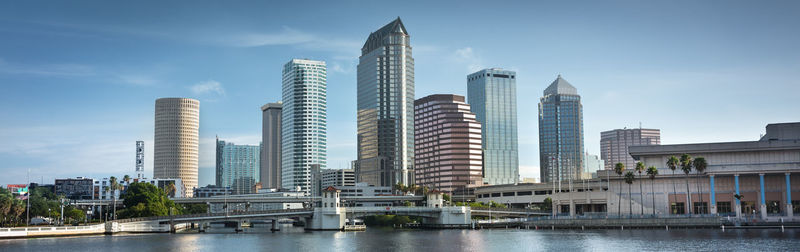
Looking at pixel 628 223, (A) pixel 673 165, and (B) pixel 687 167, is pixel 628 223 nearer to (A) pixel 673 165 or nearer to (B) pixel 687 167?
(A) pixel 673 165

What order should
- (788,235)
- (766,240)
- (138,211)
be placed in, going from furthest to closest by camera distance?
(138,211) < (788,235) < (766,240)

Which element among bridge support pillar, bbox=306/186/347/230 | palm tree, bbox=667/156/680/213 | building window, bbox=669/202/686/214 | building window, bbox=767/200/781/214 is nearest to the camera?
palm tree, bbox=667/156/680/213

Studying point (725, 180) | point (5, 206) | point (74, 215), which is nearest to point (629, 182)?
point (725, 180)

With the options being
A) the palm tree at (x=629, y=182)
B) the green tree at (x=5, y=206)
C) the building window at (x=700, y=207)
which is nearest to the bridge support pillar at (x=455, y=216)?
the palm tree at (x=629, y=182)

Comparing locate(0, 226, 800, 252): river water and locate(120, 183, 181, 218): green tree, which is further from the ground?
locate(120, 183, 181, 218): green tree

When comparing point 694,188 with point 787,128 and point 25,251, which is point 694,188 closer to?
point 787,128

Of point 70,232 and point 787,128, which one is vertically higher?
point 787,128

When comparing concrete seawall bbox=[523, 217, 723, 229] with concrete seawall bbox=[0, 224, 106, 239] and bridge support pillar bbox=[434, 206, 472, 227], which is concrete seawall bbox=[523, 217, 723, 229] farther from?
concrete seawall bbox=[0, 224, 106, 239]

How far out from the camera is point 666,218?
536ft

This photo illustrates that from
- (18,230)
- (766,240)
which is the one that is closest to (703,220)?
(766,240)

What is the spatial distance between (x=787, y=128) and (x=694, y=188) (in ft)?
94.3

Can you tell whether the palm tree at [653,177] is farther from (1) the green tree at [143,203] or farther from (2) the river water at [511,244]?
(1) the green tree at [143,203]

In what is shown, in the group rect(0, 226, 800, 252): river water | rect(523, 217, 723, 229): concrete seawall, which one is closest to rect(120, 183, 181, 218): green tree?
rect(0, 226, 800, 252): river water

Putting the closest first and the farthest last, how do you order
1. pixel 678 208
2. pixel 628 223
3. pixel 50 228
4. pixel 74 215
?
1. pixel 50 228
2. pixel 628 223
3. pixel 678 208
4. pixel 74 215
